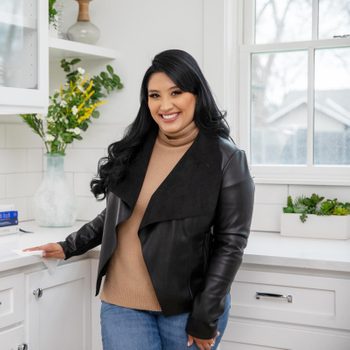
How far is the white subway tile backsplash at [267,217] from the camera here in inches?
109

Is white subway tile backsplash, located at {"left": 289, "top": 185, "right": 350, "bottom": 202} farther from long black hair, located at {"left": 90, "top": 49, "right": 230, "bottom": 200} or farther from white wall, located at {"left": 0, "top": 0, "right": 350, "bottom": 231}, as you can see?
long black hair, located at {"left": 90, "top": 49, "right": 230, "bottom": 200}

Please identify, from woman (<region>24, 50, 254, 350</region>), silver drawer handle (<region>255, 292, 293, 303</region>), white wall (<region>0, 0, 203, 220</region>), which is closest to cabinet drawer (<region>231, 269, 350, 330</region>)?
silver drawer handle (<region>255, 292, 293, 303</region>)

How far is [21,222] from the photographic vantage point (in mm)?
3002

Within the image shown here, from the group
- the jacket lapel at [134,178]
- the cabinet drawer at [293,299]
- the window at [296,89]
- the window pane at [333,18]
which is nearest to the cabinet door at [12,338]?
the jacket lapel at [134,178]

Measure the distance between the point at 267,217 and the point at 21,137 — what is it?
121 centimetres

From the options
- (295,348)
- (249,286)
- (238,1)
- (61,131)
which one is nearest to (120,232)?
(249,286)

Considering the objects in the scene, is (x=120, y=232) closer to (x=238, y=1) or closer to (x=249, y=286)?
(x=249, y=286)

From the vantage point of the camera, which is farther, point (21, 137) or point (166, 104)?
point (21, 137)

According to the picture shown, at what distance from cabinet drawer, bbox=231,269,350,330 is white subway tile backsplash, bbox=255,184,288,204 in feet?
1.89

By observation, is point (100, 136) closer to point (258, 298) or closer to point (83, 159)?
point (83, 159)

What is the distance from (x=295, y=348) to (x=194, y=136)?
0.87 m

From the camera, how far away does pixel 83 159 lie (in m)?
3.10

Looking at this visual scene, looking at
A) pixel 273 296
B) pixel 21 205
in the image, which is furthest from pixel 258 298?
pixel 21 205

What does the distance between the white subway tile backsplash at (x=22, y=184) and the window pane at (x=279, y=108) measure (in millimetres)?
1061
